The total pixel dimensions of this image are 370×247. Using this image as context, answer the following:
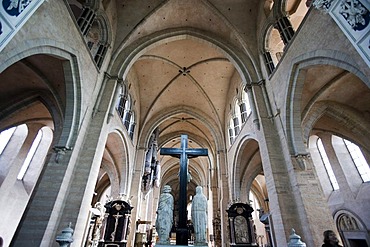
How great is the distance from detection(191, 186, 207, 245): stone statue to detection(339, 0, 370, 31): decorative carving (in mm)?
4343

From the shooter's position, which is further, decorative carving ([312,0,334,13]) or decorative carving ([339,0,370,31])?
decorative carving ([312,0,334,13])

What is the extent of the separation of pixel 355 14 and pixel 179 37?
894 cm

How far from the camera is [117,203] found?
33.0 ft

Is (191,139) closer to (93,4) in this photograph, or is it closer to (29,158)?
(29,158)

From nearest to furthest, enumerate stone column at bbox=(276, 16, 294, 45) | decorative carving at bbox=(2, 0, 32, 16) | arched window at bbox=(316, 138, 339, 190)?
decorative carving at bbox=(2, 0, 32, 16)
stone column at bbox=(276, 16, 294, 45)
arched window at bbox=(316, 138, 339, 190)

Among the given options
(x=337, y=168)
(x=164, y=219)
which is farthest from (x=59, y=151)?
(x=337, y=168)

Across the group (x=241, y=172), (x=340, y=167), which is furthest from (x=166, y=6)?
(x=340, y=167)

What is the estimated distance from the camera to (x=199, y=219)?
4645 mm

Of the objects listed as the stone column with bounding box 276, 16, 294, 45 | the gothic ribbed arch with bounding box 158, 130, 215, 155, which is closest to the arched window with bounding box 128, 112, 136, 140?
the gothic ribbed arch with bounding box 158, 130, 215, 155

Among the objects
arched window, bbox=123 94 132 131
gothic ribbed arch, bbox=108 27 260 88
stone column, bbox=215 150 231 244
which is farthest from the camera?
arched window, bbox=123 94 132 131

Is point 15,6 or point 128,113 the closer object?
point 15,6

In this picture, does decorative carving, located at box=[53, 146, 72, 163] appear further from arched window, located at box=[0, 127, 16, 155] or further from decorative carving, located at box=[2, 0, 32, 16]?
arched window, located at box=[0, 127, 16, 155]

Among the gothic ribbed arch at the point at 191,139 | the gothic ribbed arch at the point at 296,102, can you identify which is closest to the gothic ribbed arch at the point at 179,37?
the gothic ribbed arch at the point at 296,102

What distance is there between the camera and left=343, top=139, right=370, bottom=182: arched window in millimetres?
10406
